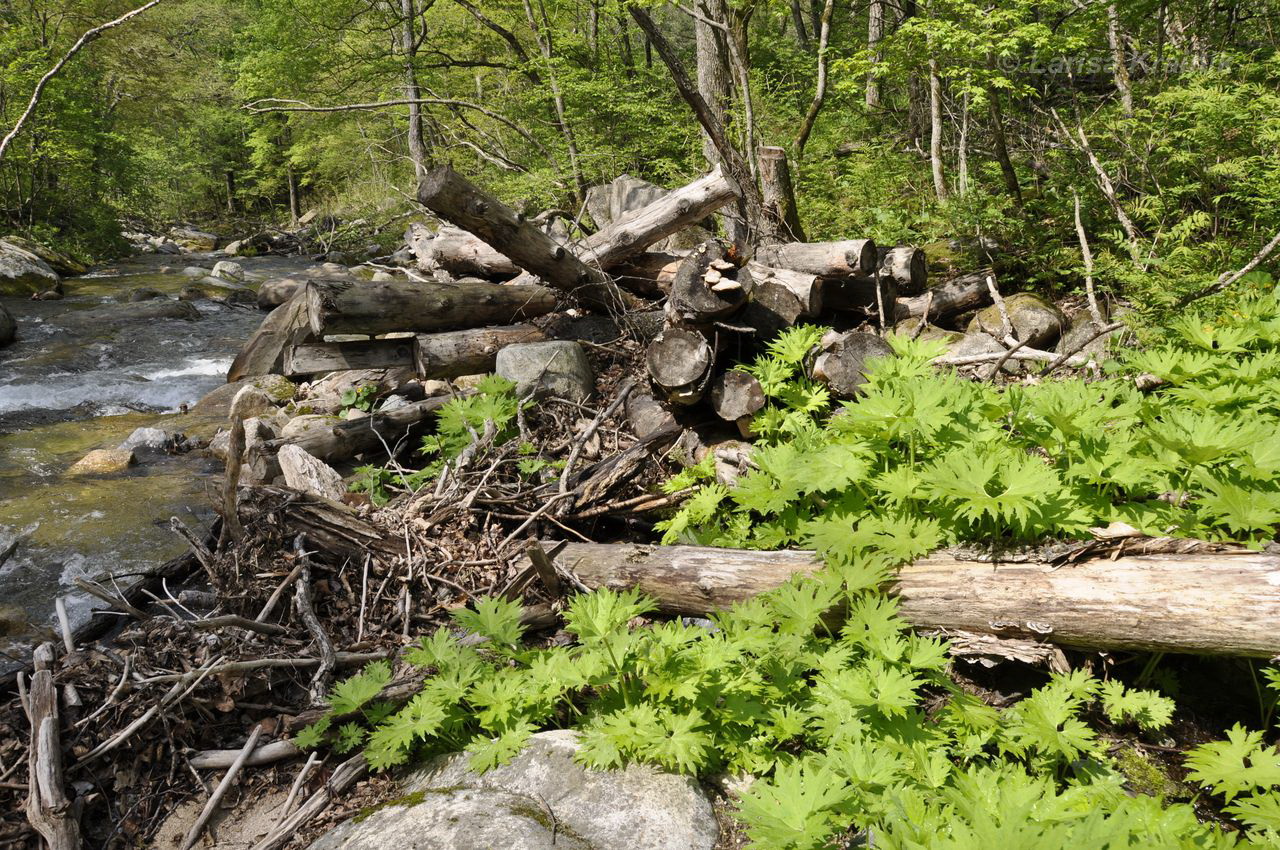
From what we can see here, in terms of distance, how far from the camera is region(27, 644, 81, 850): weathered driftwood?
2.77 meters

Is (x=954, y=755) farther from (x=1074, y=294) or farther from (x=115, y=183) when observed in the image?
(x=115, y=183)

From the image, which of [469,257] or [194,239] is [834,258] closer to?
[469,257]

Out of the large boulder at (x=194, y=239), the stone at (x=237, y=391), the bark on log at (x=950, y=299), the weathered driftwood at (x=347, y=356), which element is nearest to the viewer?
the weathered driftwood at (x=347, y=356)

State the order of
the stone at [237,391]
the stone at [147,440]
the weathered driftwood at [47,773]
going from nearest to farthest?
the weathered driftwood at [47,773] < the stone at [147,440] < the stone at [237,391]

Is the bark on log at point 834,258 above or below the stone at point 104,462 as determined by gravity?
above

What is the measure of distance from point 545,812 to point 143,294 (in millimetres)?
16716

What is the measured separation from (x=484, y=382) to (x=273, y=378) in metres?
4.73

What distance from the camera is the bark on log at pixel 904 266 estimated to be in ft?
22.4

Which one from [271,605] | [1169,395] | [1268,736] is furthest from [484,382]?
[1268,736]

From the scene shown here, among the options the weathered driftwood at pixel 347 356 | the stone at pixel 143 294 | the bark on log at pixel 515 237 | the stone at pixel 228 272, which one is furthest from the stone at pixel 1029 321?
the stone at pixel 228 272

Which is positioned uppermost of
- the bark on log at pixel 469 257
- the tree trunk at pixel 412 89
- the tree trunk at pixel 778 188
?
the tree trunk at pixel 412 89

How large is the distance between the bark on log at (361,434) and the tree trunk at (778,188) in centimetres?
424

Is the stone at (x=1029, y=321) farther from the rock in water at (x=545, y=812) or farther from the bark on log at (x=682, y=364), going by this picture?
the rock in water at (x=545, y=812)

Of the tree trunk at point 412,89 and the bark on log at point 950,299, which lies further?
the tree trunk at point 412,89
